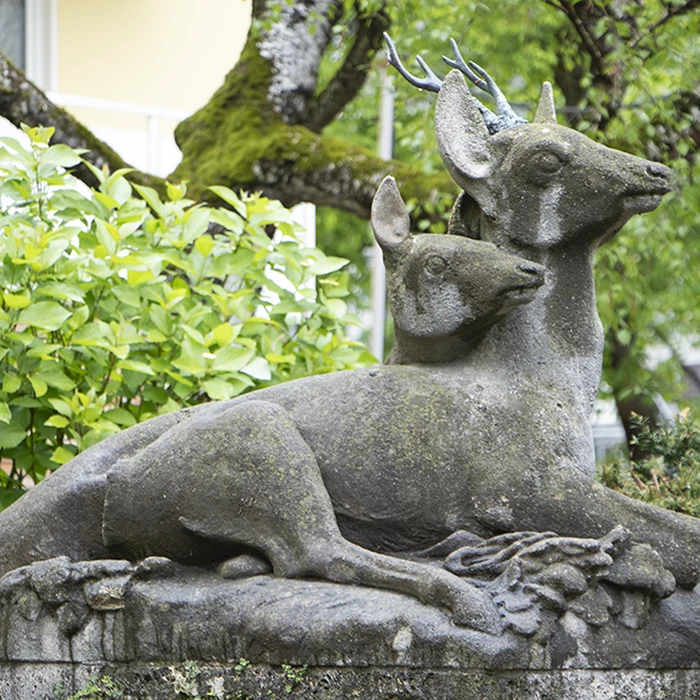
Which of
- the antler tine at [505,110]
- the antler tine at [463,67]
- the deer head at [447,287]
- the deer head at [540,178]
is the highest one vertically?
the antler tine at [463,67]

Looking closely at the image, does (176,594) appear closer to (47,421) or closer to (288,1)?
(47,421)

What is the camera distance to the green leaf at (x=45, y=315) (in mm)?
5121

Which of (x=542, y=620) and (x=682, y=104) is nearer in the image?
(x=542, y=620)

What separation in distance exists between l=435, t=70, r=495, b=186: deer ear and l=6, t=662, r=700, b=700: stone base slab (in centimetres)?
150

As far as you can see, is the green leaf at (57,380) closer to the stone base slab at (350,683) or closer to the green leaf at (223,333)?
the green leaf at (223,333)

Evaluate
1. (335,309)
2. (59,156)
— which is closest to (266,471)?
(335,309)

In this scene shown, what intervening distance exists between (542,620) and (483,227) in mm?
1272

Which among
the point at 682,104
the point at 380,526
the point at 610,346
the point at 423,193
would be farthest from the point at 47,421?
the point at 610,346

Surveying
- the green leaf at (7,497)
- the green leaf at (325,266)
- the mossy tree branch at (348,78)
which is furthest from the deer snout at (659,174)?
the mossy tree branch at (348,78)

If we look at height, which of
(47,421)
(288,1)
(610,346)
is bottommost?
(610,346)

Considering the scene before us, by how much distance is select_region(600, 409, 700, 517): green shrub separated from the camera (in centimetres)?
525

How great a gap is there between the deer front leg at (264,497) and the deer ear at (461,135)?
0.92m

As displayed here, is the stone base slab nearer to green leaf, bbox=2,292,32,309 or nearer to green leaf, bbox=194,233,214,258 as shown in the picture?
green leaf, bbox=2,292,32,309

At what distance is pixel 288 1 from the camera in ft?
26.8
